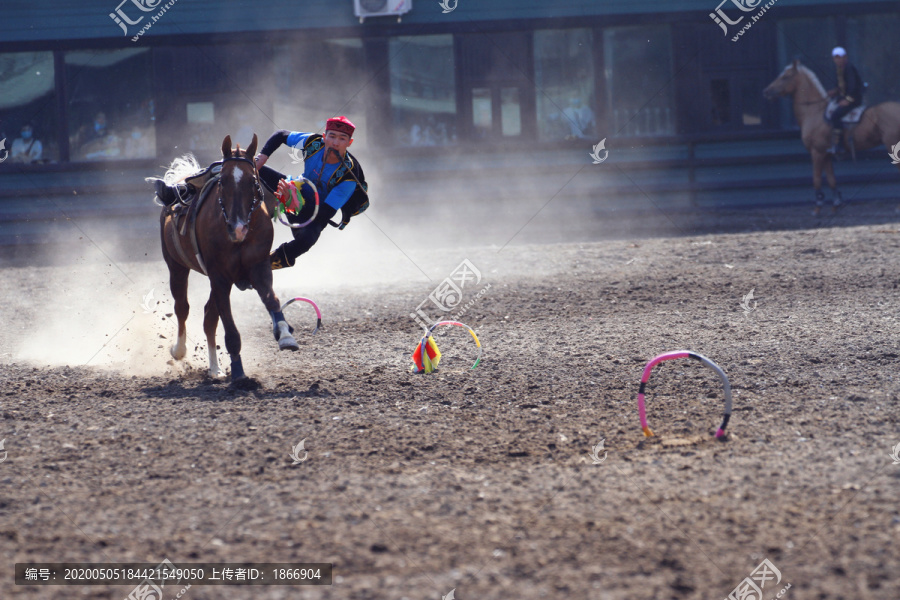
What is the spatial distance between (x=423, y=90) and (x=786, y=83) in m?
7.57

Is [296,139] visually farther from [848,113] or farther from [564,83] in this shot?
Answer: [848,113]

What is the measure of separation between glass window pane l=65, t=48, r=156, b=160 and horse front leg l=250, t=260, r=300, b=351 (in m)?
13.4

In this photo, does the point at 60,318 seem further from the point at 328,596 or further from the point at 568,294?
the point at 328,596

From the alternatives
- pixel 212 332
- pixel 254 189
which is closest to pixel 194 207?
pixel 254 189

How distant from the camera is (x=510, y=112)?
19.9 m

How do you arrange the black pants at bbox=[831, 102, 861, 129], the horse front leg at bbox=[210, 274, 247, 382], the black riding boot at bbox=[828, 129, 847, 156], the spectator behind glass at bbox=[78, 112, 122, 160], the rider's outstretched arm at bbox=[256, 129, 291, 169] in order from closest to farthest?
the horse front leg at bbox=[210, 274, 247, 382] → the rider's outstretched arm at bbox=[256, 129, 291, 169] → the black pants at bbox=[831, 102, 861, 129] → the black riding boot at bbox=[828, 129, 847, 156] → the spectator behind glass at bbox=[78, 112, 122, 160]

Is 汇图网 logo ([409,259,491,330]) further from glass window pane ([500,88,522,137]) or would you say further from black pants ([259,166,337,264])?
glass window pane ([500,88,522,137])

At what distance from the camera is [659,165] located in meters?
19.7

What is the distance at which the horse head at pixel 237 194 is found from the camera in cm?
679

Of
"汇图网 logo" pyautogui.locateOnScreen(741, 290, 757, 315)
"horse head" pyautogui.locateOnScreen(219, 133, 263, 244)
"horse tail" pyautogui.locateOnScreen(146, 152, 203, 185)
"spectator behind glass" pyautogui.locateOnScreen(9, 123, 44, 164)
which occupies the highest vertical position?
"spectator behind glass" pyautogui.locateOnScreen(9, 123, 44, 164)

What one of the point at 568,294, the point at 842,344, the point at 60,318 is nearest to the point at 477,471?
the point at 842,344

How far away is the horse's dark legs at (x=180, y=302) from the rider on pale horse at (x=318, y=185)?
68 cm

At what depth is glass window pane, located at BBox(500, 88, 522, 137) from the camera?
19812mm

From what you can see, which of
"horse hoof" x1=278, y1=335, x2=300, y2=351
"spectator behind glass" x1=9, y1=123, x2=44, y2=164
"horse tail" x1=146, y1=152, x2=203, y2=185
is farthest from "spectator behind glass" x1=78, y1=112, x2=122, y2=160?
"horse hoof" x1=278, y1=335, x2=300, y2=351
